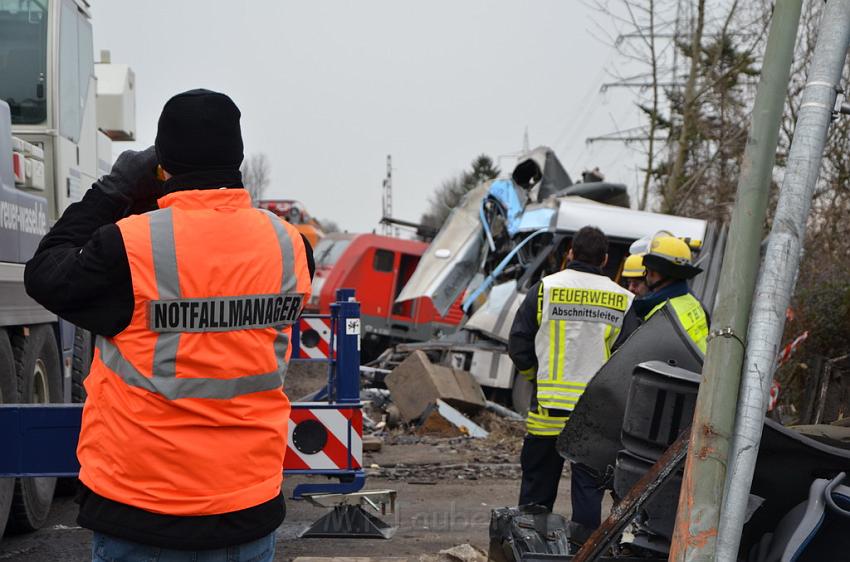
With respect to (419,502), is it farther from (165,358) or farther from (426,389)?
(165,358)

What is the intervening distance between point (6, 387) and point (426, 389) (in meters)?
5.80

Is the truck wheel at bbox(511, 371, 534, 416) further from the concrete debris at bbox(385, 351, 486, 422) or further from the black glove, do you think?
the black glove

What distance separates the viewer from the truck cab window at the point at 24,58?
616cm

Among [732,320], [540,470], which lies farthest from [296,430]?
[732,320]

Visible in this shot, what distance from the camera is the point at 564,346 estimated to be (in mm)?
5203

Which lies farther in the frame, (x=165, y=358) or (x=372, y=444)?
(x=372, y=444)

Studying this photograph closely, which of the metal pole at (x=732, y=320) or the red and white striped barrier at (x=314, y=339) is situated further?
the red and white striped barrier at (x=314, y=339)

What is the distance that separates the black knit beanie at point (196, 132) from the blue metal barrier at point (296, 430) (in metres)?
1.83

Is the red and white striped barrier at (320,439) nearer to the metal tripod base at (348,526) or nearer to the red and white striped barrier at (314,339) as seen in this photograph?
the metal tripod base at (348,526)

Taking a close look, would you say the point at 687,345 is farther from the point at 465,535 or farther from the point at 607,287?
the point at 465,535

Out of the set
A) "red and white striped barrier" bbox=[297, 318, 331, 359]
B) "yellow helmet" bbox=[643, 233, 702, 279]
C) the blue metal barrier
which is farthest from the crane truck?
"yellow helmet" bbox=[643, 233, 702, 279]

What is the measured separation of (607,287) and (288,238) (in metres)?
3.02

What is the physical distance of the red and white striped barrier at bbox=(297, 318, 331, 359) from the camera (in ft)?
23.4

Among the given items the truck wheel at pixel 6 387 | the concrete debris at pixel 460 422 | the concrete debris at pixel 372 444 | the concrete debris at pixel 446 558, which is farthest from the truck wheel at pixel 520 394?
the truck wheel at pixel 6 387
